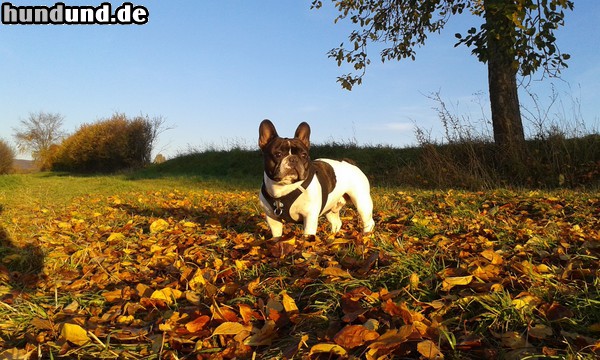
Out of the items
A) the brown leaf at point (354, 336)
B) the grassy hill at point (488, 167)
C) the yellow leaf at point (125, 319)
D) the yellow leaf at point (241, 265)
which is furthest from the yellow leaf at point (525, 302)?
the grassy hill at point (488, 167)

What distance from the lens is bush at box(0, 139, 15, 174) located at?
115 feet

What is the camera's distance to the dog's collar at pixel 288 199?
12.5ft

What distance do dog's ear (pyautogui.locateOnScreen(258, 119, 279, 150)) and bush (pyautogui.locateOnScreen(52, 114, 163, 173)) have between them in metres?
26.3

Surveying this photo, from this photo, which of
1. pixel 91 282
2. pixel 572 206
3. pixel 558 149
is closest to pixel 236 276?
pixel 91 282

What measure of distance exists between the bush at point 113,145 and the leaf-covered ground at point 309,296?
84.7ft

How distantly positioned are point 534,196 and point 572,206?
0.93 metres

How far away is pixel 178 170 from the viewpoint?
855 inches

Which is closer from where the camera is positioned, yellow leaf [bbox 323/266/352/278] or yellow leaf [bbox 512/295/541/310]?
yellow leaf [bbox 512/295/541/310]

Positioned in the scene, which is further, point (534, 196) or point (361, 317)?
point (534, 196)

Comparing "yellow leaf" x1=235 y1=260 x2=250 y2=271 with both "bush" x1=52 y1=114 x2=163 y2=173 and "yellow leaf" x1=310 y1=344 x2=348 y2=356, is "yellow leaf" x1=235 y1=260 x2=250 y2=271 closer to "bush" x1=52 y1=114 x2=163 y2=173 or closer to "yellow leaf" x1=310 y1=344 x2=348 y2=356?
"yellow leaf" x1=310 y1=344 x2=348 y2=356

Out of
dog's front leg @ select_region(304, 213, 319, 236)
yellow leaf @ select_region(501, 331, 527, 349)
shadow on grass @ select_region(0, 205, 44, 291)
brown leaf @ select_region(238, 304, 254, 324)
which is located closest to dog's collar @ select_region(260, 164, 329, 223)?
dog's front leg @ select_region(304, 213, 319, 236)

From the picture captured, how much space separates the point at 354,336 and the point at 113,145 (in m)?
30.1

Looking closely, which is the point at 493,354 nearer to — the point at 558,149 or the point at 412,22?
the point at 558,149

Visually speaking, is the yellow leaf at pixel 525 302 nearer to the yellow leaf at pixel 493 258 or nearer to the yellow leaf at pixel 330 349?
the yellow leaf at pixel 493 258
